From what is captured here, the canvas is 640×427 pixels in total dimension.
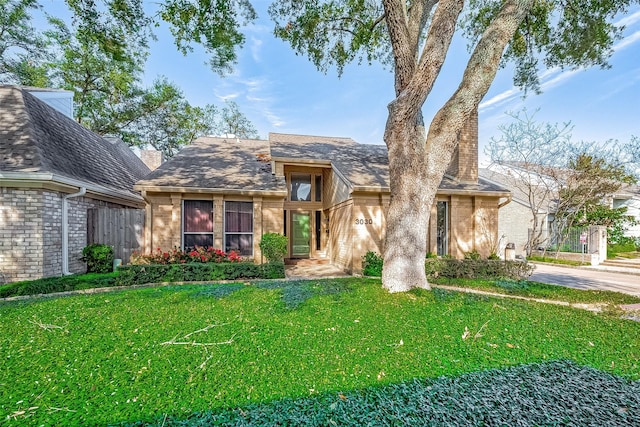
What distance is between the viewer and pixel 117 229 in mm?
10117

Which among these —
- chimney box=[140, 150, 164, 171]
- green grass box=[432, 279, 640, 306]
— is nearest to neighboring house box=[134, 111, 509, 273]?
green grass box=[432, 279, 640, 306]

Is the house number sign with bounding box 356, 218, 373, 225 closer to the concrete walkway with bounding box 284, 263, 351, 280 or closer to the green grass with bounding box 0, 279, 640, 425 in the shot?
the concrete walkway with bounding box 284, 263, 351, 280

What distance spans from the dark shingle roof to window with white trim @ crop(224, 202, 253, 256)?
788mm

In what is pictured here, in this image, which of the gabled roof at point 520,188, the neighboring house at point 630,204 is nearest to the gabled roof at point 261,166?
the gabled roof at point 520,188

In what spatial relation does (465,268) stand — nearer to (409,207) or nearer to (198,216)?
(409,207)

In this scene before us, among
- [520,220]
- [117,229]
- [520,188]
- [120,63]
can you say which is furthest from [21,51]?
[520,220]

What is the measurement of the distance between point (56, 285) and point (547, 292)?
40.1 feet

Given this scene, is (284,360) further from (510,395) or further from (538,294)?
(538,294)

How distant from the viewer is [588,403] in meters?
2.67

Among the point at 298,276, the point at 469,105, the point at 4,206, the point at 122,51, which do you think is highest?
the point at 122,51

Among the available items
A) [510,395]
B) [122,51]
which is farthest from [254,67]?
[510,395]

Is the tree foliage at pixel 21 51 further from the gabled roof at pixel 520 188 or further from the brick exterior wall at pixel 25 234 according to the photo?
the gabled roof at pixel 520 188

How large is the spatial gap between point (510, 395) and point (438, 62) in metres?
5.50

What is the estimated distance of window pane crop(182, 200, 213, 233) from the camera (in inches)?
391
